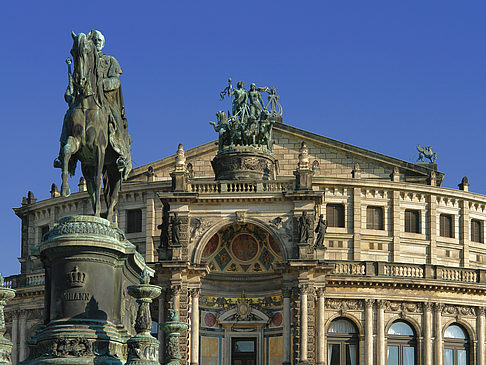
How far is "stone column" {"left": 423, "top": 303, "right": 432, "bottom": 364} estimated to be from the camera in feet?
223

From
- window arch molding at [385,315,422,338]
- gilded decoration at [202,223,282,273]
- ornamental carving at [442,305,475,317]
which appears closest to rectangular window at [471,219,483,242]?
ornamental carving at [442,305,475,317]

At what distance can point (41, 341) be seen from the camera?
18469 millimetres

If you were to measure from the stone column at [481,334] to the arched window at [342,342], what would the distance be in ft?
28.0

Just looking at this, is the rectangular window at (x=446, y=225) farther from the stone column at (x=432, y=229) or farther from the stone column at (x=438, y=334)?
the stone column at (x=438, y=334)

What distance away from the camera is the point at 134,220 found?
255 ft

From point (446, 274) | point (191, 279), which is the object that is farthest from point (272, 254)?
point (446, 274)

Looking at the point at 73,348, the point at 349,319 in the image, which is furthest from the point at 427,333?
the point at 73,348

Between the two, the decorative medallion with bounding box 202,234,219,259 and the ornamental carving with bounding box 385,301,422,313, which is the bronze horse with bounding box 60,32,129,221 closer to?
the decorative medallion with bounding box 202,234,219,259

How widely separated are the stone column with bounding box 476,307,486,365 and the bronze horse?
177 ft

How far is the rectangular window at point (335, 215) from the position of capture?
75.8 metres

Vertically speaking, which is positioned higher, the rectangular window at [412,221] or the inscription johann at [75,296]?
the rectangular window at [412,221]

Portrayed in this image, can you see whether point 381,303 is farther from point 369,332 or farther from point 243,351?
point 243,351

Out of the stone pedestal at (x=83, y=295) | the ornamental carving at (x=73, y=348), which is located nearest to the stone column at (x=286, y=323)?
the stone pedestal at (x=83, y=295)

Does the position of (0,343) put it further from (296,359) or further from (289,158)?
(289,158)
